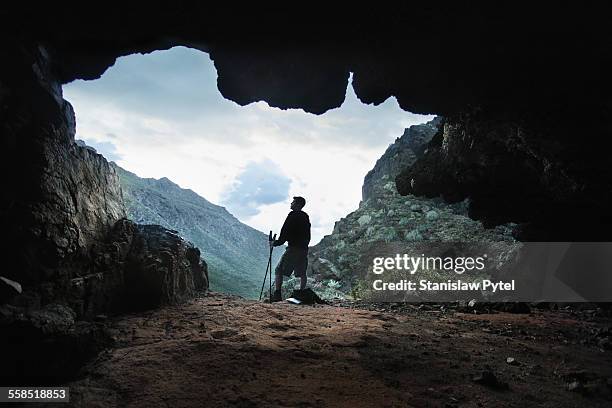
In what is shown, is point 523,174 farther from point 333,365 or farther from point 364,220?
point 364,220

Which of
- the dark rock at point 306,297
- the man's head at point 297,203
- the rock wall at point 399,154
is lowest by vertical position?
the dark rock at point 306,297

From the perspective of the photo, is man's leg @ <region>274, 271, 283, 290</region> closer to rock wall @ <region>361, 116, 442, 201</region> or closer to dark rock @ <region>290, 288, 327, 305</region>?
dark rock @ <region>290, 288, 327, 305</region>

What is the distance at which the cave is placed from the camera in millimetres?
5062

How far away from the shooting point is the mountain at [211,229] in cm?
3139

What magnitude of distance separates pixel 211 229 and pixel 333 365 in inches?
1741

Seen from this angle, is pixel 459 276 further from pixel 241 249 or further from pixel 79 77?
pixel 241 249

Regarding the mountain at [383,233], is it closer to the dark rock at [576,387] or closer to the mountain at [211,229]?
the mountain at [211,229]

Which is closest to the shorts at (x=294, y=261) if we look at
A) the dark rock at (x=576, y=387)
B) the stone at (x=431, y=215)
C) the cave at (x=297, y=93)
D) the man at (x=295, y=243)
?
the man at (x=295, y=243)

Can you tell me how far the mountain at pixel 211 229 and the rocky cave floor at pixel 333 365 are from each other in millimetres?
21146

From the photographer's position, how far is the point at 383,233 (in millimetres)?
22719

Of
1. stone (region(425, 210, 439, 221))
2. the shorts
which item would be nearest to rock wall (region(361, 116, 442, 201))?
stone (region(425, 210, 439, 221))

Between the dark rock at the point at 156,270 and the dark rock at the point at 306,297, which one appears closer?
the dark rock at the point at 156,270

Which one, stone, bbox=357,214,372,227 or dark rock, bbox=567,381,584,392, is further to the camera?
stone, bbox=357,214,372,227

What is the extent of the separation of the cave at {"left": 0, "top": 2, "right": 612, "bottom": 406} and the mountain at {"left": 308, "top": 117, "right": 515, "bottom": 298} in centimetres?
833
